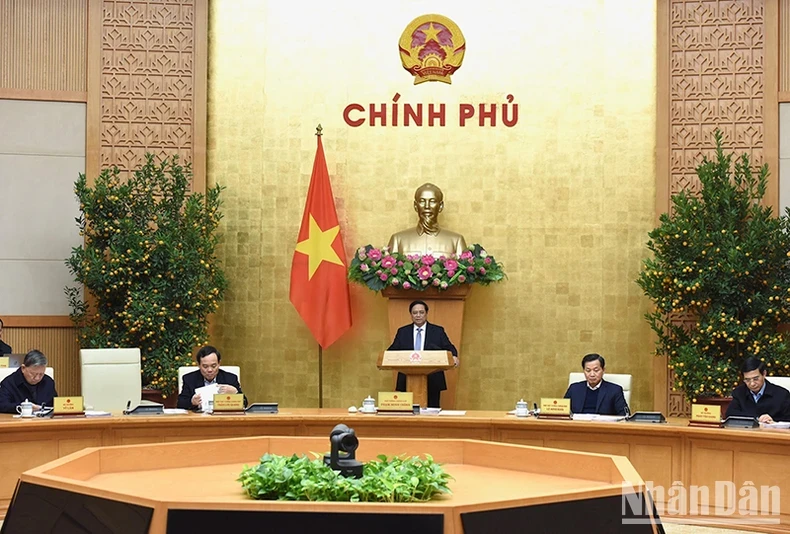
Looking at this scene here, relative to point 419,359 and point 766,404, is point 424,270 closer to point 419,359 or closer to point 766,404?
point 419,359

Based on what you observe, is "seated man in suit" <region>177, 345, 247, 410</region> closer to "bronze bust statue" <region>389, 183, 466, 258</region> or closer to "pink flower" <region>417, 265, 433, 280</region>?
"pink flower" <region>417, 265, 433, 280</region>

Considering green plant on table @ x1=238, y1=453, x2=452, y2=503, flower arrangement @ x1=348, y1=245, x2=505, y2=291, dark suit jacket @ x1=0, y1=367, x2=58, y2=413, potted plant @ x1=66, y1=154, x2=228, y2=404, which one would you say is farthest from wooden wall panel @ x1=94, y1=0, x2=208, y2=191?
green plant on table @ x1=238, y1=453, x2=452, y2=503

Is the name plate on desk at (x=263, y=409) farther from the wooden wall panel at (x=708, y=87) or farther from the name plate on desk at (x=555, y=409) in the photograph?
the wooden wall panel at (x=708, y=87)

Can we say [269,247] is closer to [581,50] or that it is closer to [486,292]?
[486,292]

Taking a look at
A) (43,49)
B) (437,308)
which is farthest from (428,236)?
(43,49)

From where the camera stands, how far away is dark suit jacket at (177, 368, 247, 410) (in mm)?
6496

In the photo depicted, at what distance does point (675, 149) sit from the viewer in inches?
338

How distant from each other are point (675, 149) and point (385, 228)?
8.43ft

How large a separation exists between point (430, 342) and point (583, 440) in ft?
6.21

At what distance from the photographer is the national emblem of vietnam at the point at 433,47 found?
29.3 feet

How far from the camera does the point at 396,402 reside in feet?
20.1

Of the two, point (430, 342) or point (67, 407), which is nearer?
point (67, 407)

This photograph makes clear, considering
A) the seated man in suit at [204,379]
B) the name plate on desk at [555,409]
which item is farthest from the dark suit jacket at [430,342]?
the name plate on desk at [555,409]

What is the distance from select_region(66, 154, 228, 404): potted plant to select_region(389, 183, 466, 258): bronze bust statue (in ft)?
5.03
